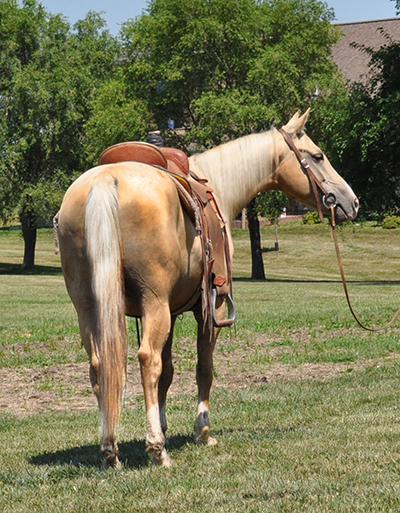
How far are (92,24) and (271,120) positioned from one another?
18912 mm

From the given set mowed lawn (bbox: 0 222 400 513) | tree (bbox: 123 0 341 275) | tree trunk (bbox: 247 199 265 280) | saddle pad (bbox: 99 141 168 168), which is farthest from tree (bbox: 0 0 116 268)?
saddle pad (bbox: 99 141 168 168)

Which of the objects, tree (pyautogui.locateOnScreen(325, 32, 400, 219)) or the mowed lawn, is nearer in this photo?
the mowed lawn

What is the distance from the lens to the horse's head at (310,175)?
714 centimetres

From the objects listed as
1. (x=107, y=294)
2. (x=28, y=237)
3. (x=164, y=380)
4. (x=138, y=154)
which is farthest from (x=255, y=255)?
(x=107, y=294)

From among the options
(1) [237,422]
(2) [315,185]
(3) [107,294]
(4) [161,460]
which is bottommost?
(1) [237,422]

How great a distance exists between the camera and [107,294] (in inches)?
212

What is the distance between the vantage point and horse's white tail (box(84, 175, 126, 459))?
17.6 ft

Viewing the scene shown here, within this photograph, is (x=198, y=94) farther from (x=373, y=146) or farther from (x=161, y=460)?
(x=161, y=460)

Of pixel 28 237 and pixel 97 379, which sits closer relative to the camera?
pixel 97 379

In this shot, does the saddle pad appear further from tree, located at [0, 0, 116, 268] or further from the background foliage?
tree, located at [0, 0, 116, 268]

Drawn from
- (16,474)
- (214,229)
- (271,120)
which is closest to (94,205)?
(214,229)

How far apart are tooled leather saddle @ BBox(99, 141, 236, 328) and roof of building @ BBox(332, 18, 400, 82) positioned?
47021 mm

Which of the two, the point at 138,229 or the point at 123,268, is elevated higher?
the point at 138,229

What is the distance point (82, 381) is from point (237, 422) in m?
3.51
